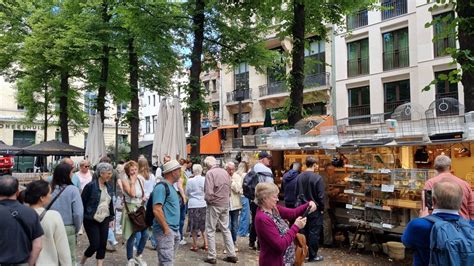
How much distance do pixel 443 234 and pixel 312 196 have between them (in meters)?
5.13

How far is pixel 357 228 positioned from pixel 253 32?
28.4ft

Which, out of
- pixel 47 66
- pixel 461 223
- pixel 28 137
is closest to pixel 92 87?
pixel 47 66

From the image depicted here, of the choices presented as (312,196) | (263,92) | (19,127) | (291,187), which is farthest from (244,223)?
(19,127)

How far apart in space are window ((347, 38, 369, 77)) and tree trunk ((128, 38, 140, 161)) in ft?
43.6

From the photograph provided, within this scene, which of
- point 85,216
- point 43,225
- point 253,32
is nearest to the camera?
point 43,225

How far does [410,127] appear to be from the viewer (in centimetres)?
874

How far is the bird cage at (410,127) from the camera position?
8516 millimetres

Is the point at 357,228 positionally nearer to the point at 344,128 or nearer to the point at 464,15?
the point at 344,128

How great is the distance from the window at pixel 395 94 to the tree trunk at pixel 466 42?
15.4 m

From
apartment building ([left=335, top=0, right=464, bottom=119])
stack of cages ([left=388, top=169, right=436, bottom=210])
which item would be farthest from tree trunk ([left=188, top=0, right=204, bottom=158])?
apartment building ([left=335, top=0, right=464, bottom=119])

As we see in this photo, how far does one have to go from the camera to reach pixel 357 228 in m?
A: 9.03

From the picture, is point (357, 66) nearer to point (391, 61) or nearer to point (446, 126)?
point (391, 61)

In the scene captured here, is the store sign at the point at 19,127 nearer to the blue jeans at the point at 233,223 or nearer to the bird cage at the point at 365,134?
the blue jeans at the point at 233,223

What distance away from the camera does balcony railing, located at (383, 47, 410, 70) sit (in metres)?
23.0
